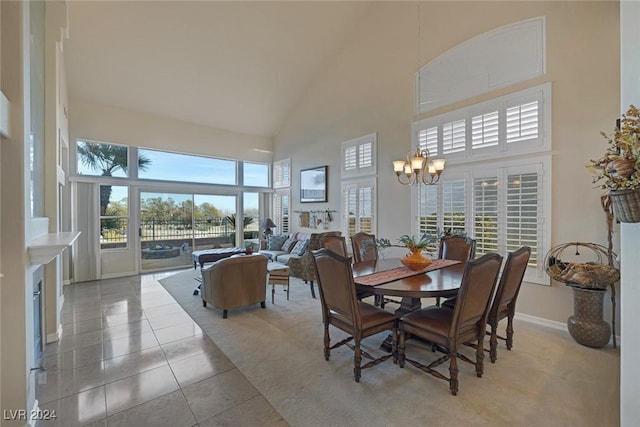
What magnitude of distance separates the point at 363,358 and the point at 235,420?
4.42 ft

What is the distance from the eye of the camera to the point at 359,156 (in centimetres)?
597

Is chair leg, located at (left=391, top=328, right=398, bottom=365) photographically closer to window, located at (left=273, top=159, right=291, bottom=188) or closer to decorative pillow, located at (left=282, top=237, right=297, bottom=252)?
decorative pillow, located at (left=282, top=237, right=297, bottom=252)

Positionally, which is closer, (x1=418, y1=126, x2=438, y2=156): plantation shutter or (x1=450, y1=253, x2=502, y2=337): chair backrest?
(x1=450, y1=253, x2=502, y2=337): chair backrest

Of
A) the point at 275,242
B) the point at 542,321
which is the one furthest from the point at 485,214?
the point at 275,242

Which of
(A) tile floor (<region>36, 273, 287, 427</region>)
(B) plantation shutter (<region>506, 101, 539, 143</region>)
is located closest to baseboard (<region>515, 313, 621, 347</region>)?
(B) plantation shutter (<region>506, 101, 539, 143</region>)

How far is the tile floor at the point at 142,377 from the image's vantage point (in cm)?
204

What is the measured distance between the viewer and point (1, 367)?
1748mm

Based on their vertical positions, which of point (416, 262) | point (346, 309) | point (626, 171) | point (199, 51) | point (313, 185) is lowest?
point (346, 309)

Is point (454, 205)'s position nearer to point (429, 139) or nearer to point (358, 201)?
point (429, 139)

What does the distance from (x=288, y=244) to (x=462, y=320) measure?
517cm

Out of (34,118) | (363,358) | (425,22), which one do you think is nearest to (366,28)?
(425,22)

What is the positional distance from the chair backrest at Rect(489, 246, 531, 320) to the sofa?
9.39 feet

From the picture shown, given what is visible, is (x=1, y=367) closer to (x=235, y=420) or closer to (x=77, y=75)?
(x=235, y=420)

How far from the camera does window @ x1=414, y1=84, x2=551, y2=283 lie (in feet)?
11.8
